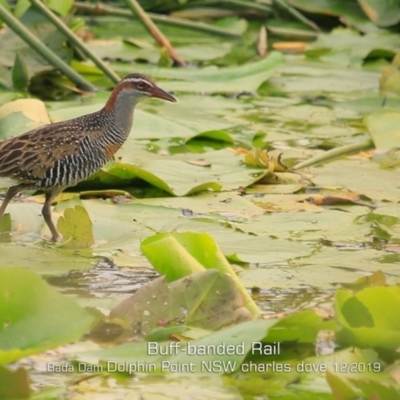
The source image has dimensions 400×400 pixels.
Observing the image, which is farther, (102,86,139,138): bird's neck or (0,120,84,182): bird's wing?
(102,86,139,138): bird's neck

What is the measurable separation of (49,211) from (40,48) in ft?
7.78

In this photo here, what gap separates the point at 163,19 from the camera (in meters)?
11.1

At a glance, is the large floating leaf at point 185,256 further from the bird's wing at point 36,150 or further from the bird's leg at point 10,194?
the bird's wing at point 36,150

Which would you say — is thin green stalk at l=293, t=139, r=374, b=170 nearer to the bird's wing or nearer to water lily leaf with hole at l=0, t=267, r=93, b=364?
the bird's wing

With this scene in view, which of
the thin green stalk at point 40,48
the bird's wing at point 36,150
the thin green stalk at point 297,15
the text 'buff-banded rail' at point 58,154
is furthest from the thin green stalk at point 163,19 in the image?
the bird's wing at point 36,150

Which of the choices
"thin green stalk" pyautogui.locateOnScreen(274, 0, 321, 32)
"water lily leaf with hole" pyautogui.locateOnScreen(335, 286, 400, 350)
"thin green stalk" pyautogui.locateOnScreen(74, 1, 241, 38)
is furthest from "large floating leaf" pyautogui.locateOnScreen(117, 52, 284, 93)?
"water lily leaf with hole" pyautogui.locateOnScreen(335, 286, 400, 350)

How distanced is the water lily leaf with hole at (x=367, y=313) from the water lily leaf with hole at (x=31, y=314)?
3.07ft

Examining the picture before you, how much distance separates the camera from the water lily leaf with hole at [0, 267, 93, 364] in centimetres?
395

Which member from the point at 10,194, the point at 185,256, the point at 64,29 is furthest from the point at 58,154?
the point at 64,29

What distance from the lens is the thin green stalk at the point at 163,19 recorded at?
11078 millimetres

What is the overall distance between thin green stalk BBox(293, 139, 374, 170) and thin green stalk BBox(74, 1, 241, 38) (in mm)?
3643

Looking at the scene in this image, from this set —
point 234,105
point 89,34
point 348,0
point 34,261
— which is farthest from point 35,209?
point 348,0

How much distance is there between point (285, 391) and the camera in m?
4.06

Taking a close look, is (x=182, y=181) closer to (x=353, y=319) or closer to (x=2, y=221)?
(x=2, y=221)
